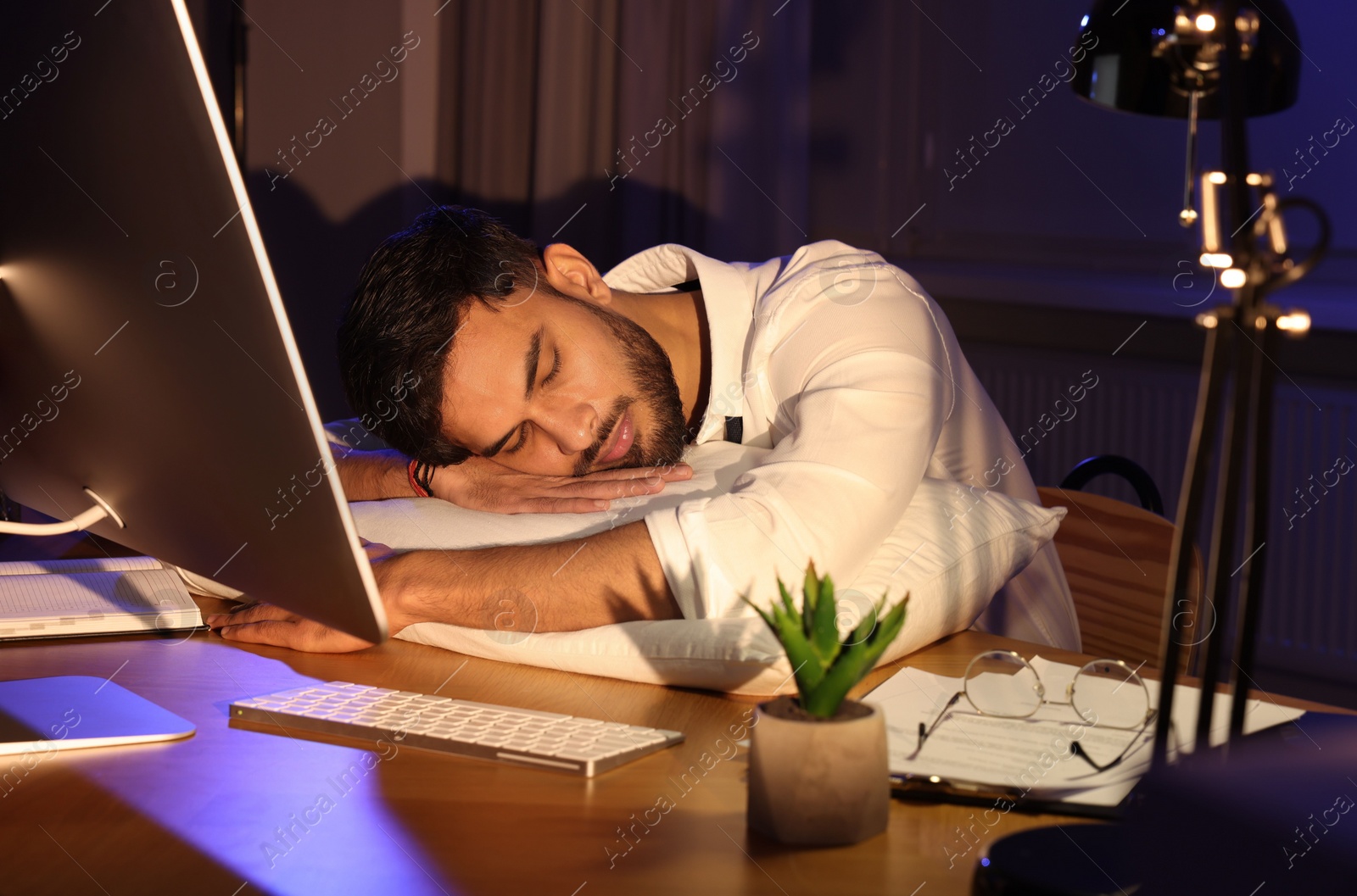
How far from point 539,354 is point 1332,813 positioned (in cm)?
96

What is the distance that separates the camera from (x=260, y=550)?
29.0 inches

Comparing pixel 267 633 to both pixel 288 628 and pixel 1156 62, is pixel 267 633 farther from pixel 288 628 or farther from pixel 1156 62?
pixel 1156 62

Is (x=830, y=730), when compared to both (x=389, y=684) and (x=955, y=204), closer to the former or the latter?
(x=389, y=684)

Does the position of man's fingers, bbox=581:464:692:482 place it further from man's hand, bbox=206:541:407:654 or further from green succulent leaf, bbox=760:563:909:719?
green succulent leaf, bbox=760:563:909:719

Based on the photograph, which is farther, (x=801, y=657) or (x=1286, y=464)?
(x=1286, y=464)

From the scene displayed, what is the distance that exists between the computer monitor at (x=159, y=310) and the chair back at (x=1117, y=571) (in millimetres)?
868

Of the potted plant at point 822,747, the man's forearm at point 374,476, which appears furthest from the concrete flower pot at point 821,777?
the man's forearm at point 374,476

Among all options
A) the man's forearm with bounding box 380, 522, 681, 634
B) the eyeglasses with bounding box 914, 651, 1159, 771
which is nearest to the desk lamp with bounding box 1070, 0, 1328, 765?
the eyeglasses with bounding box 914, 651, 1159, 771

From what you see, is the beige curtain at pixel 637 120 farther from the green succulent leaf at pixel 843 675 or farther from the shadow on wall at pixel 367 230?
the green succulent leaf at pixel 843 675

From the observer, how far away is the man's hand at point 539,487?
121 centimetres

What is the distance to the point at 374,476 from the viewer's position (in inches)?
58.9

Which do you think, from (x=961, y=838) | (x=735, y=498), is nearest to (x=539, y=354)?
(x=735, y=498)

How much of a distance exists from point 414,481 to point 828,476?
586 mm

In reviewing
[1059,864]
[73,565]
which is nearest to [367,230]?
[73,565]
